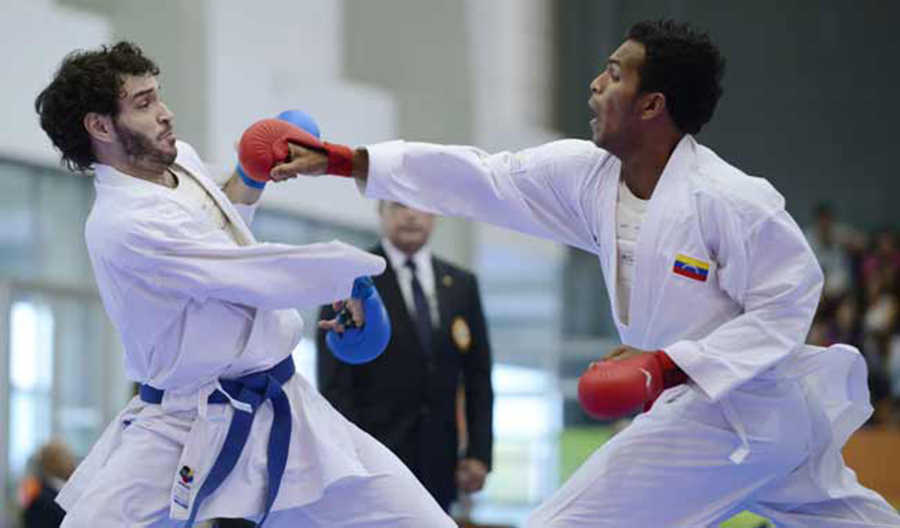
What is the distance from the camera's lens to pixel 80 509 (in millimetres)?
3453

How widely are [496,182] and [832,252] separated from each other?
899 cm

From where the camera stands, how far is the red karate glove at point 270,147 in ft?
11.9

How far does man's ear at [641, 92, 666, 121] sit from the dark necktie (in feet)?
6.91

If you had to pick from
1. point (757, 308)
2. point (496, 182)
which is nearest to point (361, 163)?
point (496, 182)

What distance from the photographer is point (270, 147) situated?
3.65m

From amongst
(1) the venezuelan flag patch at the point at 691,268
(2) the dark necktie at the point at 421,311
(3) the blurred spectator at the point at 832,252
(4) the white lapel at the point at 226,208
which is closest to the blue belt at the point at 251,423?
(4) the white lapel at the point at 226,208

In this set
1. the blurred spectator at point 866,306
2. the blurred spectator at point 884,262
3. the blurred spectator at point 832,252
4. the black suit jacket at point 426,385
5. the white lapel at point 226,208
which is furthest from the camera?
the blurred spectator at point 832,252

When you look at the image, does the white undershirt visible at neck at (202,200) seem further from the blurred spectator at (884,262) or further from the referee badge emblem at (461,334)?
the blurred spectator at (884,262)

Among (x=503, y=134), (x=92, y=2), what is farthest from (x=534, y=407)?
(x=92, y=2)

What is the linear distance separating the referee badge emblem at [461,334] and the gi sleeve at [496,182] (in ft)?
5.85

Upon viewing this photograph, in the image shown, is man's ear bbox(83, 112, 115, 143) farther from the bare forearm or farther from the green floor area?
the green floor area

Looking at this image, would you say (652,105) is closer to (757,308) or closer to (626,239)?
(626,239)

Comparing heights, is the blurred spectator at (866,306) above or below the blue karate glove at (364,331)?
below

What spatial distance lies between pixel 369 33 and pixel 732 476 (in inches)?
440
